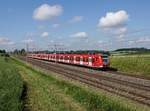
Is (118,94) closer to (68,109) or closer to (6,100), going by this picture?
(68,109)

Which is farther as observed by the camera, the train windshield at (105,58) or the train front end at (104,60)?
the train windshield at (105,58)

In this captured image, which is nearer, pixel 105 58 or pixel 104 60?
pixel 104 60

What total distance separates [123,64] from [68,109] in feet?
136

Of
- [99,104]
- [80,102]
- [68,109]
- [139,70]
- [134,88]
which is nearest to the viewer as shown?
[68,109]

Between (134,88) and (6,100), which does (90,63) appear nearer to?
(134,88)

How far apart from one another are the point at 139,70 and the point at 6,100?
34.4 m

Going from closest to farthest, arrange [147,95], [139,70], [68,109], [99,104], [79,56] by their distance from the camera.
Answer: [68,109] → [99,104] → [147,95] → [139,70] → [79,56]

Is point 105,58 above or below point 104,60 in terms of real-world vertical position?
above

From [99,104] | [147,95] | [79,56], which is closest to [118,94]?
[147,95]

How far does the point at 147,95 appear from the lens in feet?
81.0

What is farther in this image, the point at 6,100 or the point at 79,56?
the point at 79,56

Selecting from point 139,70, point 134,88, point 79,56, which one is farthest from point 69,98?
point 79,56

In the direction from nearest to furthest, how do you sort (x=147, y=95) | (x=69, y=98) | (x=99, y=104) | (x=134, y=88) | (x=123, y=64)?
(x=99, y=104)
(x=69, y=98)
(x=147, y=95)
(x=134, y=88)
(x=123, y=64)

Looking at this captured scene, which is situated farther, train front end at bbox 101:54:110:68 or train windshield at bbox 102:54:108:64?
train windshield at bbox 102:54:108:64
